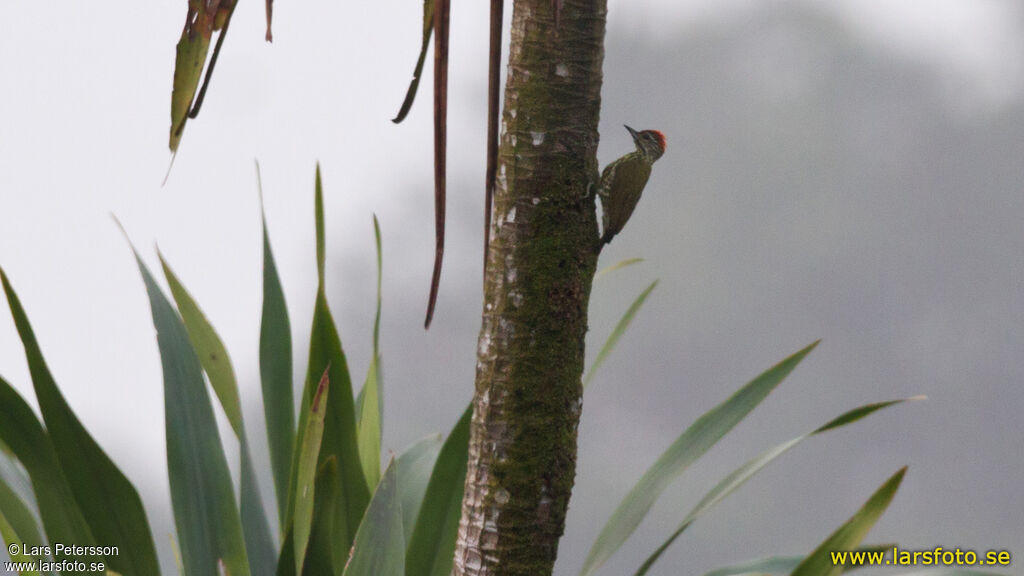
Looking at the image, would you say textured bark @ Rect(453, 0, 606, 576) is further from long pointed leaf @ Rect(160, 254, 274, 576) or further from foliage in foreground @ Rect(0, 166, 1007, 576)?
long pointed leaf @ Rect(160, 254, 274, 576)

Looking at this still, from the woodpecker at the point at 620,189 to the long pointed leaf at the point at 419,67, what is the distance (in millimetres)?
295

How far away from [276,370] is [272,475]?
0.21 meters

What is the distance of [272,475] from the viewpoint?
1536 millimetres

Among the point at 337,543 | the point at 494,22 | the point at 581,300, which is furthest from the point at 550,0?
the point at 337,543

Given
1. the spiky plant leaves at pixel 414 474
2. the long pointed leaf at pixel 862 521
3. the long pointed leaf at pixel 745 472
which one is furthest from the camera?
Answer: the spiky plant leaves at pixel 414 474

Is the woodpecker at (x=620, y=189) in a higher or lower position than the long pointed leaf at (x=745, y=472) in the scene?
higher

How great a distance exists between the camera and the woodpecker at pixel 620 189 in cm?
117

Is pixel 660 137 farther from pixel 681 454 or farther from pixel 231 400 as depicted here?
pixel 231 400

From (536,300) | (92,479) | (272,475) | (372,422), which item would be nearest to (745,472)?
(536,300)

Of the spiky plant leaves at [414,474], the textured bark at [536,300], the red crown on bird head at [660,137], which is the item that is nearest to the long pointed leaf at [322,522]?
the textured bark at [536,300]

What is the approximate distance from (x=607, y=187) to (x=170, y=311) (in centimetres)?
74

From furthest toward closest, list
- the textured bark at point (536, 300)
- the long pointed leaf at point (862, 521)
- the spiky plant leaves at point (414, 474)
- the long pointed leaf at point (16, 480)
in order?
the spiky plant leaves at point (414, 474)
the long pointed leaf at point (16, 480)
the textured bark at point (536, 300)
the long pointed leaf at point (862, 521)

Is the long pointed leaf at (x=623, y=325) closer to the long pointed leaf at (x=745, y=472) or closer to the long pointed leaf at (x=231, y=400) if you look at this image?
the long pointed leaf at (x=745, y=472)

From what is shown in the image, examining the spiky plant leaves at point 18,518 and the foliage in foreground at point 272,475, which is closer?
the foliage in foreground at point 272,475
